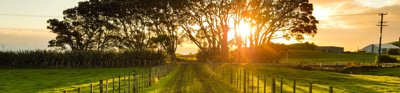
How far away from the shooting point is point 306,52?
14262 centimetres

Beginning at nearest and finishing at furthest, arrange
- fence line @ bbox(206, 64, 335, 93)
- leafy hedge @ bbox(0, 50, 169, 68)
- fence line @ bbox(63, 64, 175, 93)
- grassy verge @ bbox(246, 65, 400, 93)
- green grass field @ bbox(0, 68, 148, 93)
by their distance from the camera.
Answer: fence line @ bbox(63, 64, 175, 93) < fence line @ bbox(206, 64, 335, 93) < grassy verge @ bbox(246, 65, 400, 93) < green grass field @ bbox(0, 68, 148, 93) < leafy hedge @ bbox(0, 50, 169, 68)

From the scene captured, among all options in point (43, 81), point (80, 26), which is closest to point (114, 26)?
point (80, 26)

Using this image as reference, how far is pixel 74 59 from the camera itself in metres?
86.2

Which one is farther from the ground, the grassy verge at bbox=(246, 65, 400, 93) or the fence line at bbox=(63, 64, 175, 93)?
the fence line at bbox=(63, 64, 175, 93)

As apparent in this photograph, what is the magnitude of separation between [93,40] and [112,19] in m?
5.67

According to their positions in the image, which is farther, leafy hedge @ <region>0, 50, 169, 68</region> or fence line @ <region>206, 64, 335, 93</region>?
leafy hedge @ <region>0, 50, 169, 68</region>

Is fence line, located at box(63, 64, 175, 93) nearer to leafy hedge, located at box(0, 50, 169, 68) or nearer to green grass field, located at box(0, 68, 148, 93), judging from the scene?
green grass field, located at box(0, 68, 148, 93)

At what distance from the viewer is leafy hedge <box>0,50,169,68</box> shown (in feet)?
277

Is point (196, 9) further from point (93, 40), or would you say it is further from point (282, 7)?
point (93, 40)

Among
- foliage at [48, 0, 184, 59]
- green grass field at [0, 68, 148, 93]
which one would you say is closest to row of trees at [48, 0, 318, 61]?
foliage at [48, 0, 184, 59]

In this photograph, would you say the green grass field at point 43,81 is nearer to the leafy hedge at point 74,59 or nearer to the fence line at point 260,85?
the fence line at point 260,85

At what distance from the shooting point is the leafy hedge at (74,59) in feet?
277

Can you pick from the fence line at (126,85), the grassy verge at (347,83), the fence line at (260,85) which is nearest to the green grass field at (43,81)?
the fence line at (126,85)

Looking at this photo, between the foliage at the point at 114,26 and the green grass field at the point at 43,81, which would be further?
the foliage at the point at 114,26
